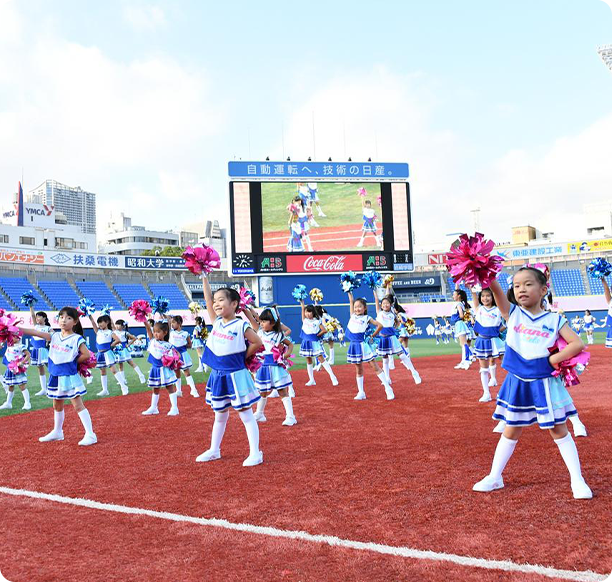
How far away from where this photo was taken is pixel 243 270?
26.7m

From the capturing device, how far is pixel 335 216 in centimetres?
2805

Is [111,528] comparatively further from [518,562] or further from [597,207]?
[597,207]

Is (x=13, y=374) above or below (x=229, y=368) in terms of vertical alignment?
below

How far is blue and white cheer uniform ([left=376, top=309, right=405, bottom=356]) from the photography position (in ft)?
38.3

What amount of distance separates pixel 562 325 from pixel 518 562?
1.81 m

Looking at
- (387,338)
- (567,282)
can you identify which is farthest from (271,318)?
(567,282)

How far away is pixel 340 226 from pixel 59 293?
20.0 meters

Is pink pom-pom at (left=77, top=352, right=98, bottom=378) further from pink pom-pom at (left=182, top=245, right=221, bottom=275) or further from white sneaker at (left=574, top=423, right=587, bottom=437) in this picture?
white sneaker at (left=574, top=423, right=587, bottom=437)

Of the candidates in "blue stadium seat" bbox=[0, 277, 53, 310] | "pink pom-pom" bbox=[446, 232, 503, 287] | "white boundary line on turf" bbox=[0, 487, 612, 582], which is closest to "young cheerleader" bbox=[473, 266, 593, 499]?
"pink pom-pom" bbox=[446, 232, 503, 287]

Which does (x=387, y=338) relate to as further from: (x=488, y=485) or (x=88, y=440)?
(x=488, y=485)

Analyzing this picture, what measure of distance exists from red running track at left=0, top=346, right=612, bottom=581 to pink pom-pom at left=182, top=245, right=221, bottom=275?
80.2 inches

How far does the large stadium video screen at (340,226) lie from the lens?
90.0ft

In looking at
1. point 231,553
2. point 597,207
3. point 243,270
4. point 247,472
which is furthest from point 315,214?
point 597,207

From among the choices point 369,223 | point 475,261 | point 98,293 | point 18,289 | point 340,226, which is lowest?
point 475,261
